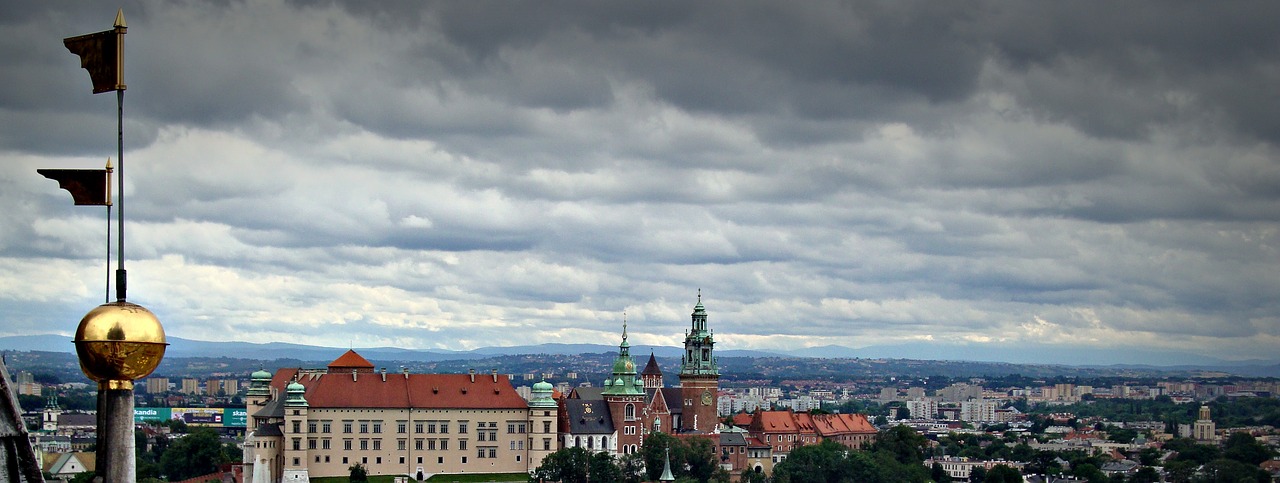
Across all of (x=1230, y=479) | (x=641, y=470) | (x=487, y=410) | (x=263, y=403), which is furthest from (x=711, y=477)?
(x=1230, y=479)

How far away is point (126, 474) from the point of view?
1277 centimetres

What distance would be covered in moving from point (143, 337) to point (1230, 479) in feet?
518

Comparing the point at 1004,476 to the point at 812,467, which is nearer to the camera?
the point at 812,467

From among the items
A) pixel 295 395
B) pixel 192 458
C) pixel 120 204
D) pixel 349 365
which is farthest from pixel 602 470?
pixel 120 204

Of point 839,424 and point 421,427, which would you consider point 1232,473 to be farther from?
point 421,427

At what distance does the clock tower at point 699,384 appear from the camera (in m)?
144

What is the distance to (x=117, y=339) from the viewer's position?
39.6 ft

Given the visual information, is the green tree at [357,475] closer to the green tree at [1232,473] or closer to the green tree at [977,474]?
the green tree at [977,474]

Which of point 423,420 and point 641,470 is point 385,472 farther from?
point 641,470

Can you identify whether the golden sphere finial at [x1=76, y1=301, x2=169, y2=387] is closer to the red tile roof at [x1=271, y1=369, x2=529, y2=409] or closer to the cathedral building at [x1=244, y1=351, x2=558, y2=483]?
the cathedral building at [x1=244, y1=351, x2=558, y2=483]

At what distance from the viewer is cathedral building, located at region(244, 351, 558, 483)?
114625mm

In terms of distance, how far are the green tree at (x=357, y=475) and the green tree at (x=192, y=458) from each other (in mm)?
23732

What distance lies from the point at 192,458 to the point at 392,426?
1004 inches

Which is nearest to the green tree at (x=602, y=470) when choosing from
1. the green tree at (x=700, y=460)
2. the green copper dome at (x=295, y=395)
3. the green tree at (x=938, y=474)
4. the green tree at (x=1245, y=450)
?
the green tree at (x=700, y=460)
